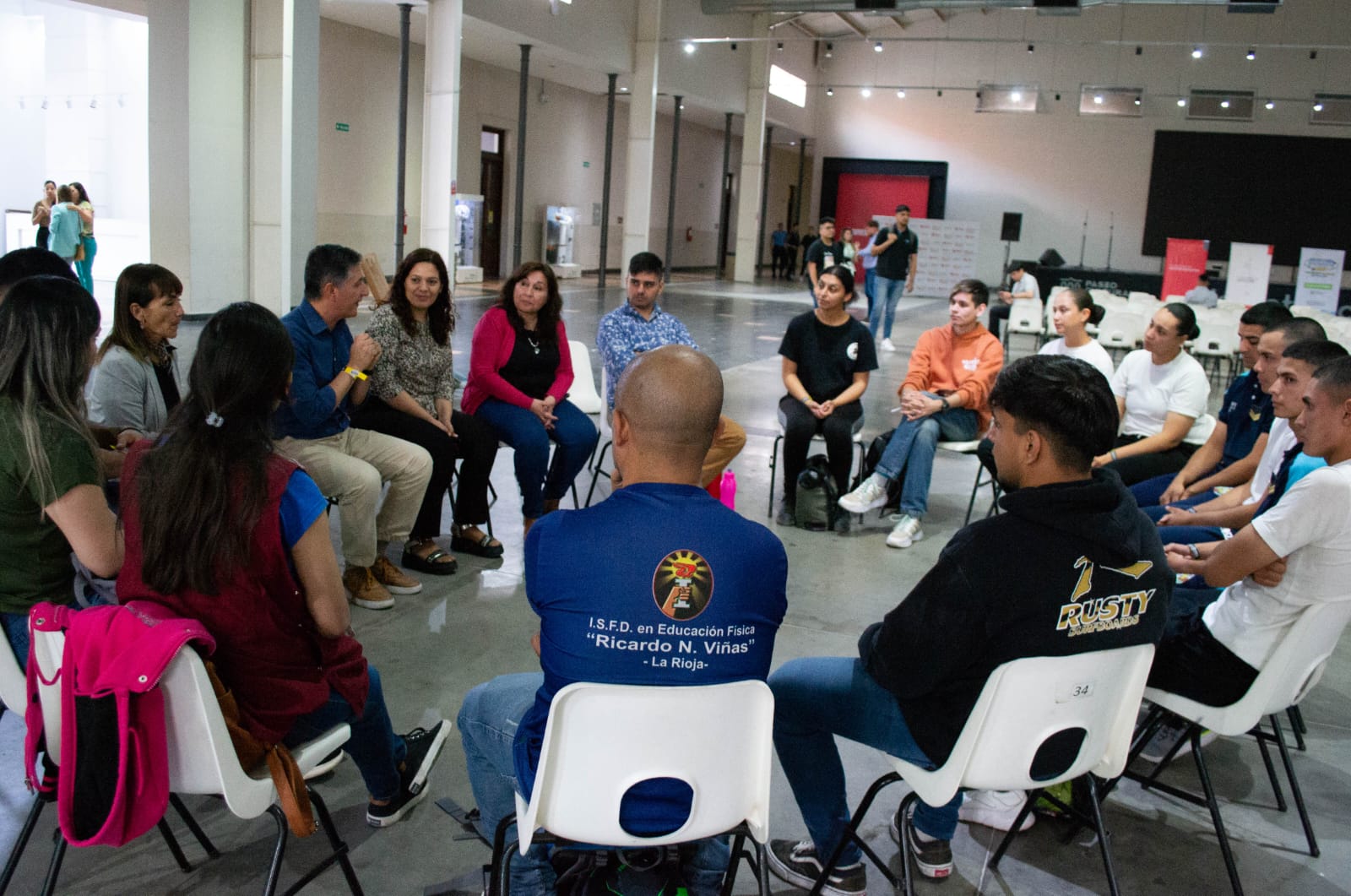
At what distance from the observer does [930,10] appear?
933 inches

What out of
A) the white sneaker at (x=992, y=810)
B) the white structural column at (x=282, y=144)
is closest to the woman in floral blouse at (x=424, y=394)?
the white sneaker at (x=992, y=810)

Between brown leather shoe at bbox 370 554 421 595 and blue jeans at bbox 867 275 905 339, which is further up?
blue jeans at bbox 867 275 905 339

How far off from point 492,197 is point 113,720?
18.2 meters

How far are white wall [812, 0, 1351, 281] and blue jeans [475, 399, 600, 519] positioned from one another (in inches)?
773

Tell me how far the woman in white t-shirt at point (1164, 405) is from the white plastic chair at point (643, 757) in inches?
122

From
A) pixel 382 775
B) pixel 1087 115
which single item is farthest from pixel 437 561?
pixel 1087 115

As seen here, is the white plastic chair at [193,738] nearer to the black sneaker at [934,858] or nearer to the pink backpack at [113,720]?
the pink backpack at [113,720]

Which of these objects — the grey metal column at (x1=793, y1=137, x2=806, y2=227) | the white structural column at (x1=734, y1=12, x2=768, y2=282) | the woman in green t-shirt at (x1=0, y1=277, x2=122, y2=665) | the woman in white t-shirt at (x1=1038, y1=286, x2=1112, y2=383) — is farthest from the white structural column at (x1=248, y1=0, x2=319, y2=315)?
the grey metal column at (x1=793, y1=137, x2=806, y2=227)

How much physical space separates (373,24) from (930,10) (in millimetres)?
14056

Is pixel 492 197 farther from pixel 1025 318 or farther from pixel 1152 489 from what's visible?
pixel 1152 489

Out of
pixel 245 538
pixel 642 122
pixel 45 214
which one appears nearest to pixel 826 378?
pixel 245 538

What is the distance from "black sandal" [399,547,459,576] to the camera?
3949mm

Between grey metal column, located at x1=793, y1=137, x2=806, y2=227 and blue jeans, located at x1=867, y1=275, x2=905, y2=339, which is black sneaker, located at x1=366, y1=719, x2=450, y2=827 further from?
grey metal column, located at x1=793, y1=137, x2=806, y2=227

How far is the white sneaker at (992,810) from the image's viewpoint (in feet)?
8.19
